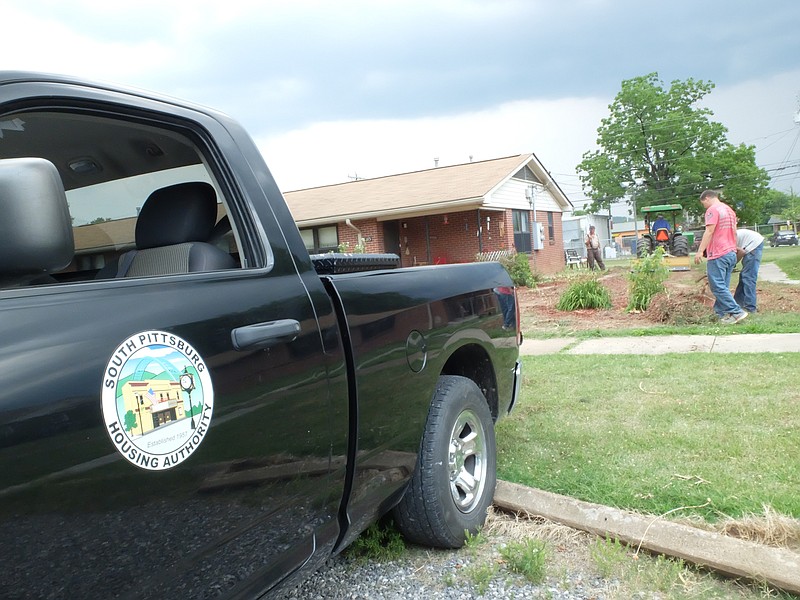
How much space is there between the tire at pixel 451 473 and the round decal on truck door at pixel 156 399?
139 centimetres

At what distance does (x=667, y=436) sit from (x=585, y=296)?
286 inches

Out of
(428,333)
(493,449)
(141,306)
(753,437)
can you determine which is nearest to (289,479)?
(141,306)

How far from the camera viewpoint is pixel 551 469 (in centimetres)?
393

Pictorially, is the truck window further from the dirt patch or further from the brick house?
the brick house

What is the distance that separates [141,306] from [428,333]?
1441mm

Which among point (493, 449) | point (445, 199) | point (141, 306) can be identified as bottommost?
point (493, 449)

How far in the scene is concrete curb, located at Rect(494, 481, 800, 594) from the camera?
2.64 meters

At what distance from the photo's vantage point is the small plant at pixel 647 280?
404 inches

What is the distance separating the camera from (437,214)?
23.0 meters

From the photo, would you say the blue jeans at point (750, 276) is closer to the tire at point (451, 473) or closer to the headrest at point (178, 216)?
the tire at point (451, 473)

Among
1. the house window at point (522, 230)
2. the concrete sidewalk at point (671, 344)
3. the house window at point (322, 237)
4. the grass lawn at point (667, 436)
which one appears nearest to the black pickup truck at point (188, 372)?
the grass lawn at point (667, 436)

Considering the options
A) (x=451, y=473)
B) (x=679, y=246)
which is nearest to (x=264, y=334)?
(x=451, y=473)

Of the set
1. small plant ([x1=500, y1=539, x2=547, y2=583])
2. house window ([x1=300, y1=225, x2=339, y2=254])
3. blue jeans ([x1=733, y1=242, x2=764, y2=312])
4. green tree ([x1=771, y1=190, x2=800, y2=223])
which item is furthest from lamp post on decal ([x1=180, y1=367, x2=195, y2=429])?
green tree ([x1=771, y1=190, x2=800, y2=223])

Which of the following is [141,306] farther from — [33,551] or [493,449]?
[493,449]
